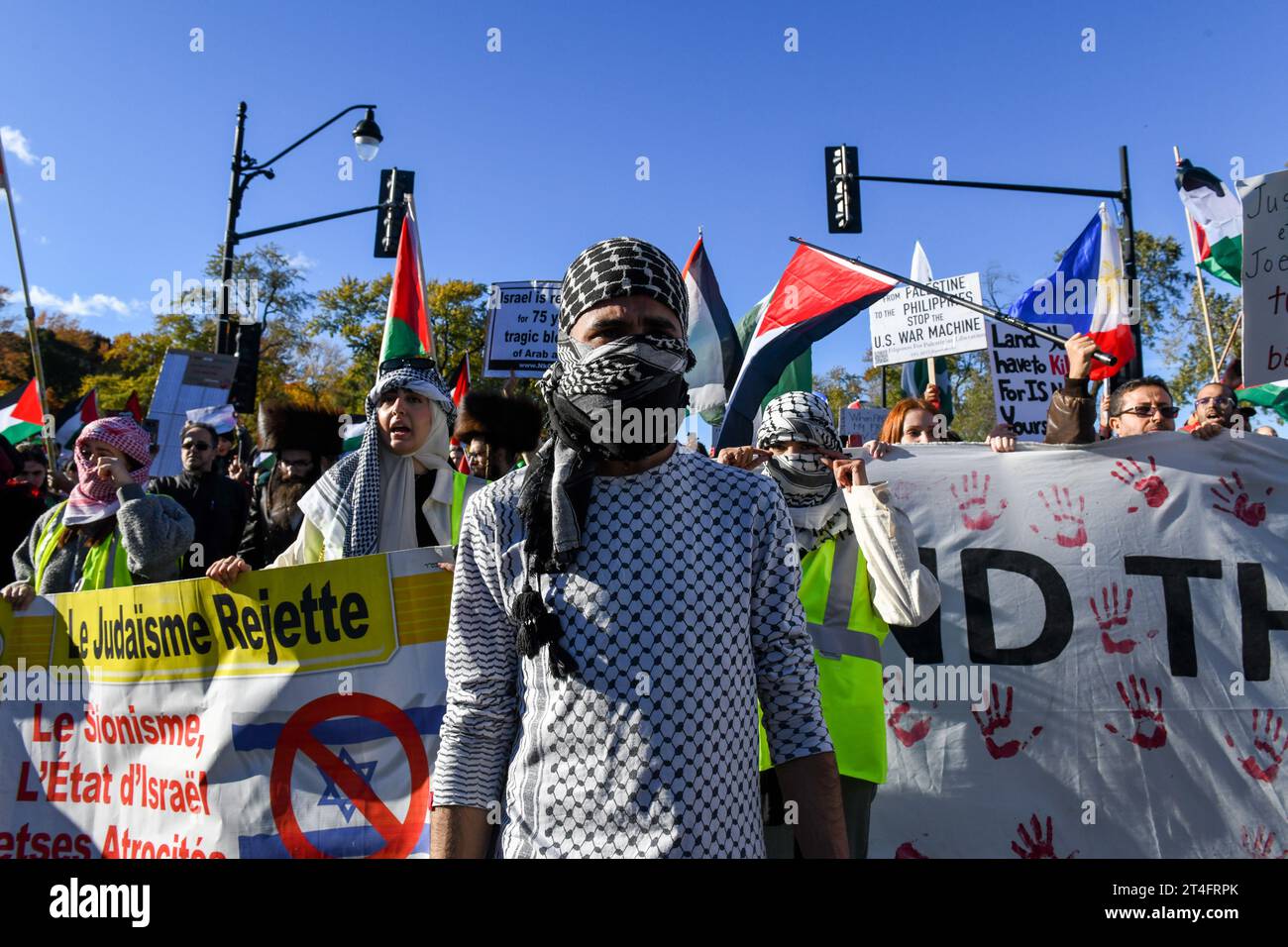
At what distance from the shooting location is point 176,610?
3965mm

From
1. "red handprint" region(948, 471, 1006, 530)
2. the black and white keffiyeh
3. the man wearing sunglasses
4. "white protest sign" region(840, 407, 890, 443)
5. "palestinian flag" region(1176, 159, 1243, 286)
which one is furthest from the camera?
"white protest sign" region(840, 407, 890, 443)

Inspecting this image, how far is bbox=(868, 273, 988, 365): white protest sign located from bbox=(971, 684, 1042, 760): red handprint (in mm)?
7268

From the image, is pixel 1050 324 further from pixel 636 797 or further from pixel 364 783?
pixel 636 797

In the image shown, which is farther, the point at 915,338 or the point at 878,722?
the point at 915,338

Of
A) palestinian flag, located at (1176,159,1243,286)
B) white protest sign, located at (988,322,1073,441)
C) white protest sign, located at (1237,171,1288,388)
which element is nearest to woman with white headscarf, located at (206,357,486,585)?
white protest sign, located at (1237,171,1288,388)

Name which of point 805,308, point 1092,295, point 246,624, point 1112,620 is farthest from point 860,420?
point 246,624

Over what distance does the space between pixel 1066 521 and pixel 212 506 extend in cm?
483

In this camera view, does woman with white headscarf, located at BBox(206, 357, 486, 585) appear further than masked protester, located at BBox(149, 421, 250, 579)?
No

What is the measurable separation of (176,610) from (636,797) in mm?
3164

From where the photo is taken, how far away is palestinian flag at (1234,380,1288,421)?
27.1 feet

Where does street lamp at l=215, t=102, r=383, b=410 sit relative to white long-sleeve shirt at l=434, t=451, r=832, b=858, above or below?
above

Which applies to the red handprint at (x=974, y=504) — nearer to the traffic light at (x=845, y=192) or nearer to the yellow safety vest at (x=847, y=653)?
the yellow safety vest at (x=847, y=653)

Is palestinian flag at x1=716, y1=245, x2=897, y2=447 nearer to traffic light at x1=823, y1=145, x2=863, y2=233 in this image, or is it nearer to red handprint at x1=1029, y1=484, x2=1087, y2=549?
red handprint at x1=1029, y1=484, x2=1087, y2=549

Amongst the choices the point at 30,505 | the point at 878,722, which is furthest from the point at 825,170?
the point at 878,722
